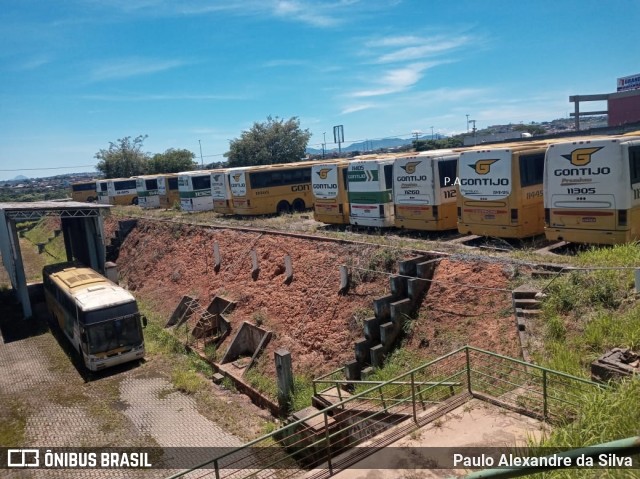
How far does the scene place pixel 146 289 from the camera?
24359 millimetres

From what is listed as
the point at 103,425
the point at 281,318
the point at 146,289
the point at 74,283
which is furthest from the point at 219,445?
the point at 146,289

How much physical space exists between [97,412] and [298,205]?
1715cm

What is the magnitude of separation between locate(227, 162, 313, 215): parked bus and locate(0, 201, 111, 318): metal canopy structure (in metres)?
6.75

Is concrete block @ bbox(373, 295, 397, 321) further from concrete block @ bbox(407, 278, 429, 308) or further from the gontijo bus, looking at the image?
the gontijo bus

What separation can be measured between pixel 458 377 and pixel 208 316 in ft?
36.8

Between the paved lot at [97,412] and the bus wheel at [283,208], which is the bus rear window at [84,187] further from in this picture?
the paved lot at [97,412]

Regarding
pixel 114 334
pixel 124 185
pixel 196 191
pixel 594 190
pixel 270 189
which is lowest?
pixel 114 334

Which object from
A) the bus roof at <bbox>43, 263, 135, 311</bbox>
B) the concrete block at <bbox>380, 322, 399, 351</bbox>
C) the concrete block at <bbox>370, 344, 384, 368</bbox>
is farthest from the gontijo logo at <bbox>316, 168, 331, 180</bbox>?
the concrete block at <bbox>370, 344, 384, 368</bbox>

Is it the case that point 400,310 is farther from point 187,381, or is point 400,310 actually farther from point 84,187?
point 84,187

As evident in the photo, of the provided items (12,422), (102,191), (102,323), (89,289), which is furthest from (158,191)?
(12,422)

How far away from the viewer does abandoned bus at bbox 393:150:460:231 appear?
52.5 feet

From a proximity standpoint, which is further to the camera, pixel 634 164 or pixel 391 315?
pixel 391 315

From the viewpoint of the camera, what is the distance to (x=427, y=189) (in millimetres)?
16094

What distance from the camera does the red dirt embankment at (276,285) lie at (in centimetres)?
1362
